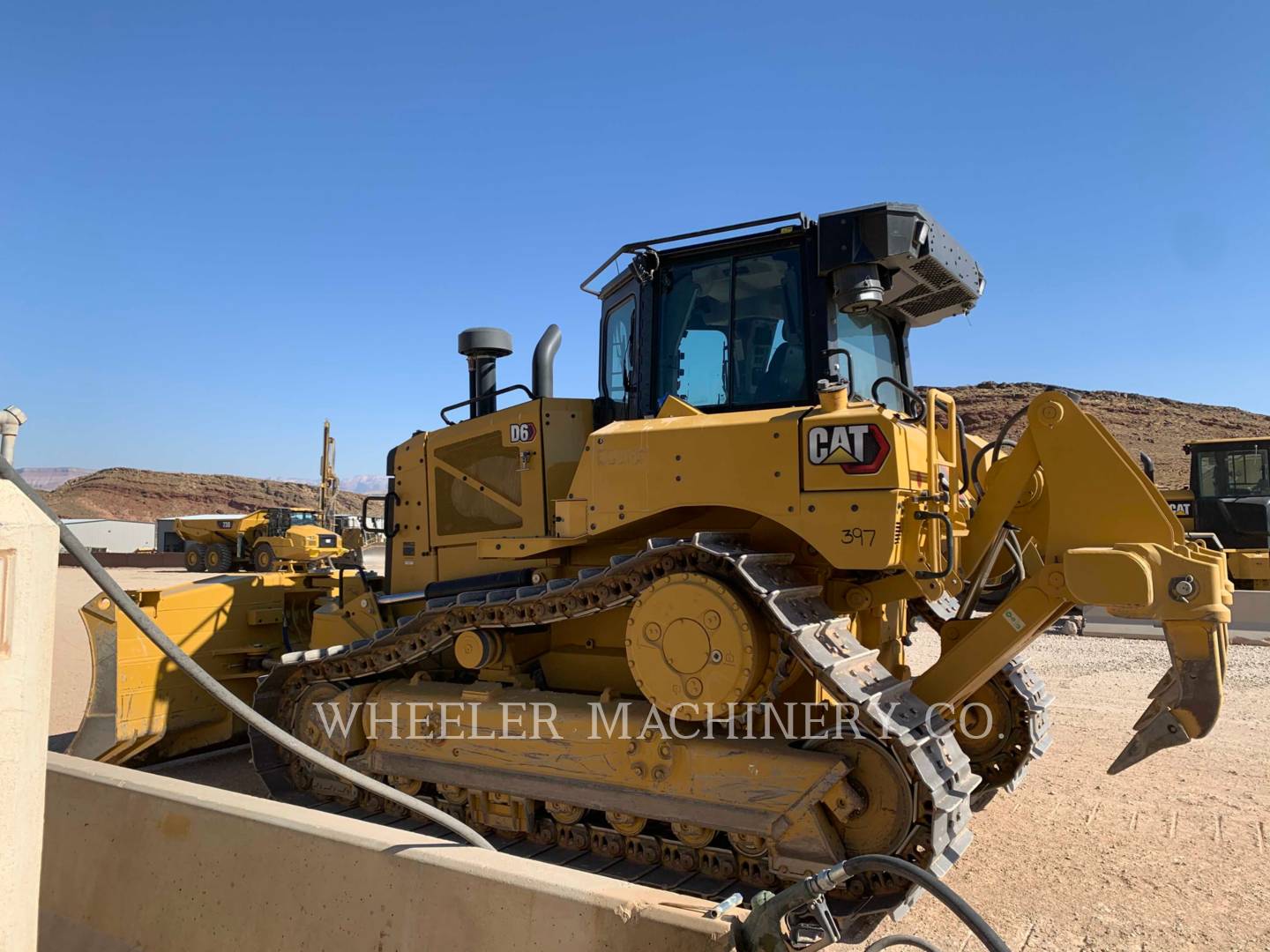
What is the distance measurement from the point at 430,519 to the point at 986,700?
4131 mm

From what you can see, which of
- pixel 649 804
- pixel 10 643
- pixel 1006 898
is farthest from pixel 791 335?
pixel 10 643

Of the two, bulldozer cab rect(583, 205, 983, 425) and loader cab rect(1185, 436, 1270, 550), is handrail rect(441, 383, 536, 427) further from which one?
loader cab rect(1185, 436, 1270, 550)

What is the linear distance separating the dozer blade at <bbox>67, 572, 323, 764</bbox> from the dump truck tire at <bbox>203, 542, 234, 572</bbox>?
2540 centimetres

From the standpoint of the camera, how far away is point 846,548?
4258 mm

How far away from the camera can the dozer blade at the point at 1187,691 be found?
3.94m

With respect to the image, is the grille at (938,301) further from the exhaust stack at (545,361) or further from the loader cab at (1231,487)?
the loader cab at (1231,487)

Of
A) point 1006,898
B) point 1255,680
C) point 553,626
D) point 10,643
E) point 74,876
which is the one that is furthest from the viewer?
point 1255,680

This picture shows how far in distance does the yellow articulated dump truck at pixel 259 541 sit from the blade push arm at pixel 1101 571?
25.7 metres

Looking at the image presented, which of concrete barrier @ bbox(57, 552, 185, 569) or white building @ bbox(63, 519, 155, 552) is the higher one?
white building @ bbox(63, 519, 155, 552)

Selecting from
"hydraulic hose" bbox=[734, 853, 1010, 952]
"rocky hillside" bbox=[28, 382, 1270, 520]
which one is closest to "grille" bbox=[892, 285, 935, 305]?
"hydraulic hose" bbox=[734, 853, 1010, 952]

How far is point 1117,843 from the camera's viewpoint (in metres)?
5.12

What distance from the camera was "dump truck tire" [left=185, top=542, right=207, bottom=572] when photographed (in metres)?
31.3

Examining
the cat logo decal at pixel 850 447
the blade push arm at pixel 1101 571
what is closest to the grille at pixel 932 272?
the blade push arm at pixel 1101 571

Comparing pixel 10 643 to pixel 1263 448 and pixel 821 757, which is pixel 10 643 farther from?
pixel 1263 448
